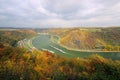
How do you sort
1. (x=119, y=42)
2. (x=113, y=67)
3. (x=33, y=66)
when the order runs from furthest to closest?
(x=119, y=42)
(x=33, y=66)
(x=113, y=67)

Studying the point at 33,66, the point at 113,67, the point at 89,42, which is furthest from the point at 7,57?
the point at 89,42

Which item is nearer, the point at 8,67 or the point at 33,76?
the point at 33,76

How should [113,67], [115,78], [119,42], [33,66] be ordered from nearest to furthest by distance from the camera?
1. [115,78]
2. [113,67]
3. [33,66]
4. [119,42]

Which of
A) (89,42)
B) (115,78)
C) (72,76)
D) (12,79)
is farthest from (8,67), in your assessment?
(89,42)

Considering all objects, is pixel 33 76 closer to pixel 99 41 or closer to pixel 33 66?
pixel 33 66

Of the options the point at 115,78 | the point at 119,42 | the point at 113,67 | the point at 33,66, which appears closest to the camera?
the point at 115,78

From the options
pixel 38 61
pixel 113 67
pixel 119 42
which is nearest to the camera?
pixel 113 67

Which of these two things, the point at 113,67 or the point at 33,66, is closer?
the point at 113,67

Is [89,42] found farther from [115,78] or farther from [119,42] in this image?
[115,78]
